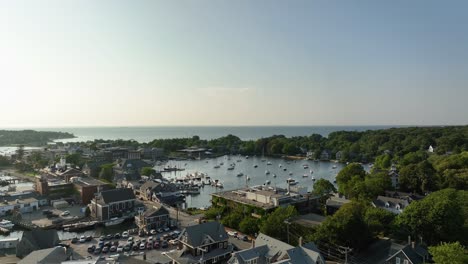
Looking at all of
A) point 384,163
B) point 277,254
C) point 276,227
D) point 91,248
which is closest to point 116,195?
point 91,248

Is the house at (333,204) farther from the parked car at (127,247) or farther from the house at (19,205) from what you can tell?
the house at (19,205)

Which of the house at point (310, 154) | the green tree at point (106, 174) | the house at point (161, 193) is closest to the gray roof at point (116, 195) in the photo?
the house at point (161, 193)

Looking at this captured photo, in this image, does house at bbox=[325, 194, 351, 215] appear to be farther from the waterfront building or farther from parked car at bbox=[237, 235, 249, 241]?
parked car at bbox=[237, 235, 249, 241]

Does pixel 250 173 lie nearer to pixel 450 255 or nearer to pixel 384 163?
pixel 384 163

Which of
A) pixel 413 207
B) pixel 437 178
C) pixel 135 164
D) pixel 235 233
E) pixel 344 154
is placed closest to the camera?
pixel 413 207

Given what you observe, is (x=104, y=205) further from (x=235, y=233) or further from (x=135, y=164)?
(x=135, y=164)

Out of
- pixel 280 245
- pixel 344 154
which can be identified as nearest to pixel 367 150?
pixel 344 154
